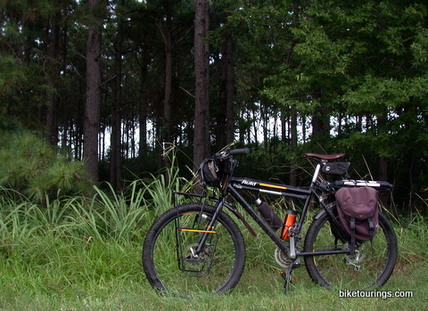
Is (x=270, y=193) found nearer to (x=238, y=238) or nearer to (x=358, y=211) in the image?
(x=238, y=238)

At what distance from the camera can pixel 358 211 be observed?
154 inches

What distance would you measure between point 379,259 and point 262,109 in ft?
109

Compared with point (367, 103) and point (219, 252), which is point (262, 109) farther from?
point (219, 252)

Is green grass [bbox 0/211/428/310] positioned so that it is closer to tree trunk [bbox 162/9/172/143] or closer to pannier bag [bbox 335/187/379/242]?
pannier bag [bbox 335/187/379/242]

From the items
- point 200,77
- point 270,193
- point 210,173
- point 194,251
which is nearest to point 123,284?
point 194,251

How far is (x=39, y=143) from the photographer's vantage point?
587 cm

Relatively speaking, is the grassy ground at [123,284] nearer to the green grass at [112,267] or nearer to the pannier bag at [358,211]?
the green grass at [112,267]

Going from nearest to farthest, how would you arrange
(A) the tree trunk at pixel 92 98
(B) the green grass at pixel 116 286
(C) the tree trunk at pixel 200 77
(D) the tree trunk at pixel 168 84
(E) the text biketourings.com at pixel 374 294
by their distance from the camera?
(B) the green grass at pixel 116 286 < (E) the text biketourings.com at pixel 374 294 < (A) the tree trunk at pixel 92 98 < (C) the tree trunk at pixel 200 77 < (D) the tree trunk at pixel 168 84

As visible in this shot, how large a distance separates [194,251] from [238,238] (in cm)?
38

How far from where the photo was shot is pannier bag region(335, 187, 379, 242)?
392cm

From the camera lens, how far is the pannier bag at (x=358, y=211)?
3.92 metres

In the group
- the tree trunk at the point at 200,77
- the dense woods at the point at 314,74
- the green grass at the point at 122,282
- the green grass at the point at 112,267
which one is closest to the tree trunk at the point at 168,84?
the dense woods at the point at 314,74

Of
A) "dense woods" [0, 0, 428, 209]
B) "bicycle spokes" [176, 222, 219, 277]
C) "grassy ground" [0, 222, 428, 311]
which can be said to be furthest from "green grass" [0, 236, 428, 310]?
"dense woods" [0, 0, 428, 209]

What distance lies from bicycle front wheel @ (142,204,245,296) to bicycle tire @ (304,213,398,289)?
0.65 metres
